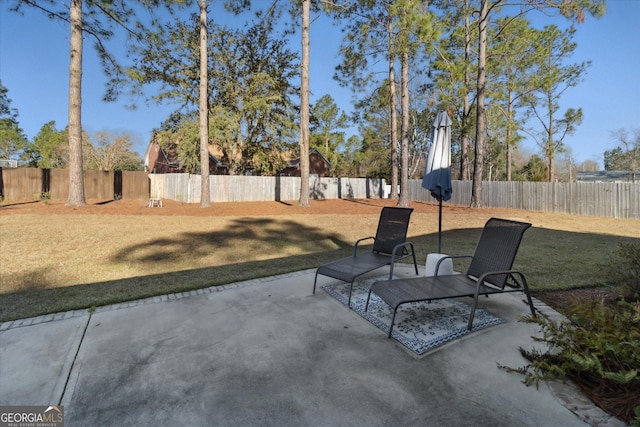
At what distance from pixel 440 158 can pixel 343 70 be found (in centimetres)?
1485

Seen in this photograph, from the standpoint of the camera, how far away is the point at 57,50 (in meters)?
14.1

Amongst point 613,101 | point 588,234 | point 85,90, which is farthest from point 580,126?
point 85,90

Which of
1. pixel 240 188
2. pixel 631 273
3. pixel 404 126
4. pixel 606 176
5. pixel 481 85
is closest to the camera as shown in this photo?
pixel 631 273

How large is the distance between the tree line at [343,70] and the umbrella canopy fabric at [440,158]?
926cm

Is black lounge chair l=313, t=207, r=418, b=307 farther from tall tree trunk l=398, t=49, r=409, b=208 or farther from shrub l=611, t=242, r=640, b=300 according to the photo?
tall tree trunk l=398, t=49, r=409, b=208

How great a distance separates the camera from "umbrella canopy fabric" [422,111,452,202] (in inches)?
169

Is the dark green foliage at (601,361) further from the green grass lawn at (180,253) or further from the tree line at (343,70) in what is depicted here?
the tree line at (343,70)

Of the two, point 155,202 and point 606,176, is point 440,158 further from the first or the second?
point 606,176

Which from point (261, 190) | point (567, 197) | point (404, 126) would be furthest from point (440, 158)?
point (261, 190)

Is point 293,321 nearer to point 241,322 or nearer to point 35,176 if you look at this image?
point 241,322

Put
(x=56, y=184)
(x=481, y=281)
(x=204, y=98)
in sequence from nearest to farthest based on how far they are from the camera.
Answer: (x=481, y=281), (x=204, y=98), (x=56, y=184)

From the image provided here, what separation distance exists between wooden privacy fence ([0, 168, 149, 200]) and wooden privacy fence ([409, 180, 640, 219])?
2023cm

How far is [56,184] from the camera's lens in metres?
17.2

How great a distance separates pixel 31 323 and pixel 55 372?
1312 millimetres
